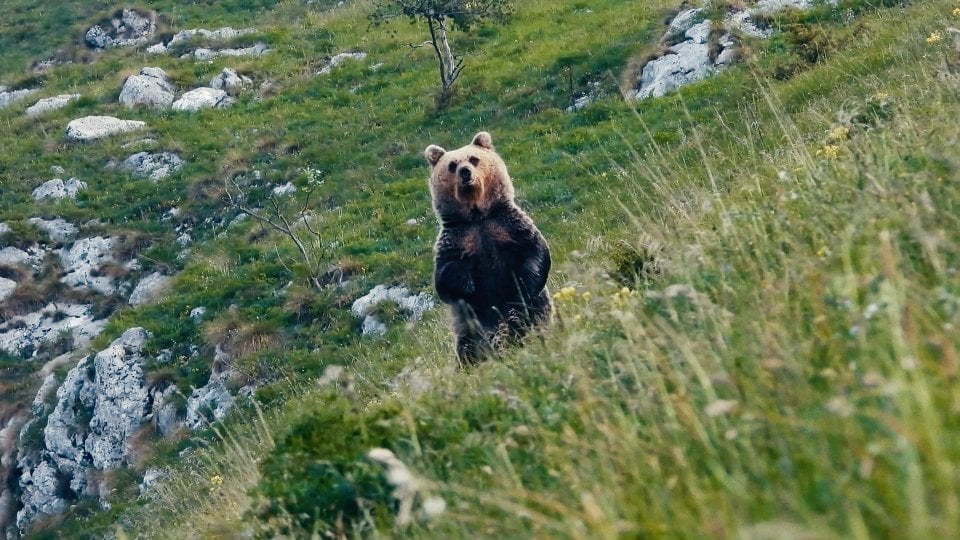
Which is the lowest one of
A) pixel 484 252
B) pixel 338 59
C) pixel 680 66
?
pixel 338 59

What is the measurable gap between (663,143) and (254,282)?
24.3 feet

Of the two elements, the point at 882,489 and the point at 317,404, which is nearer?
the point at 882,489

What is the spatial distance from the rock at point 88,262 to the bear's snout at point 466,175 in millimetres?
13520

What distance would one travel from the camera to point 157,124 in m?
26.4

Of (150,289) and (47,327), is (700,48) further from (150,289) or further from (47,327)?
(47,327)

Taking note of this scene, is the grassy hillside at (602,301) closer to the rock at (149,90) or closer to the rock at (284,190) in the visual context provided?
the rock at (284,190)

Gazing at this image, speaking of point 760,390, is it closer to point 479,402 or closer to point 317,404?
point 479,402

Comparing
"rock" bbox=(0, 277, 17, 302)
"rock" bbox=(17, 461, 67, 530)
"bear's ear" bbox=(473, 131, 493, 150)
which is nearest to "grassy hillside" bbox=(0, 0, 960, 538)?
"rock" bbox=(17, 461, 67, 530)

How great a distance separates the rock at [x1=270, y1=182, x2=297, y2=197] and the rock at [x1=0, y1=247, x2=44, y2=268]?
16.4ft

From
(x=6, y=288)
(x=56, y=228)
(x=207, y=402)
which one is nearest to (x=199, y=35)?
(x=56, y=228)

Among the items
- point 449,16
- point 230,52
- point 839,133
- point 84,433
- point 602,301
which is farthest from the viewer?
point 230,52

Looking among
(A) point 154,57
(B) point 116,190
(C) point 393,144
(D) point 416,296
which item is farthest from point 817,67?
(A) point 154,57

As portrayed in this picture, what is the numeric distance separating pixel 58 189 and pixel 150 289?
6234 millimetres

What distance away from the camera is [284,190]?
22000 mm
